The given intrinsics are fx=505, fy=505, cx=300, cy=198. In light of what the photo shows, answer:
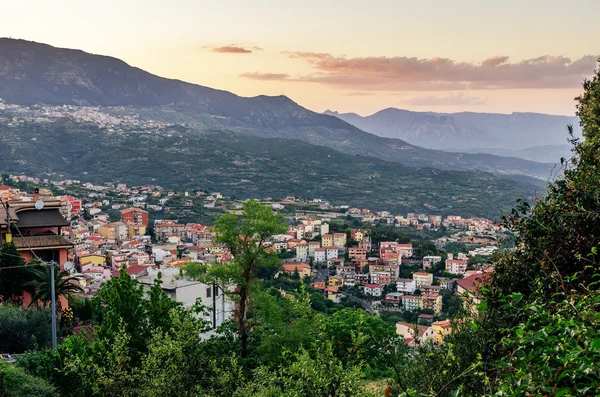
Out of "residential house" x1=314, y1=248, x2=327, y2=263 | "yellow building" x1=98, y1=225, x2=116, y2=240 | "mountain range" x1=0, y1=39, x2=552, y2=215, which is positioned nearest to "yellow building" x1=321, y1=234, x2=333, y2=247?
"residential house" x1=314, y1=248, x2=327, y2=263

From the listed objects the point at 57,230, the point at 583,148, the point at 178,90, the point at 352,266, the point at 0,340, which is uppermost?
the point at 178,90

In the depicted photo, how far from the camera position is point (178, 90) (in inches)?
7756

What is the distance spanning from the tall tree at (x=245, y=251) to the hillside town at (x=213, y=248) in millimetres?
585

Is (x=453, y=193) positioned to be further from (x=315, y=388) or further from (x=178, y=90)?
(x=178, y=90)

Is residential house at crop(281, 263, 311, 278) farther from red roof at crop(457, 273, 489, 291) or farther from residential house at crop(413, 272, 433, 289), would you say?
red roof at crop(457, 273, 489, 291)

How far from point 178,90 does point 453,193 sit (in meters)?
135

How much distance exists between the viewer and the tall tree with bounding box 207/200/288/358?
1020 cm

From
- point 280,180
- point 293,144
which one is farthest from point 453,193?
point 293,144

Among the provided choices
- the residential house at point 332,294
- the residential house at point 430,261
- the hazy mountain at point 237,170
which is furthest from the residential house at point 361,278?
the hazy mountain at point 237,170

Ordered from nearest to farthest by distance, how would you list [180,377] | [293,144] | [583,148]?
1. [180,377]
2. [583,148]
3. [293,144]

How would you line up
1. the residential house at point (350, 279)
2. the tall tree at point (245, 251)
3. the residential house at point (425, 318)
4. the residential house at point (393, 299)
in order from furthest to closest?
the residential house at point (350, 279), the residential house at point (393, 299), the residential house at point (425, 318), the tall tree at point (245, 251)

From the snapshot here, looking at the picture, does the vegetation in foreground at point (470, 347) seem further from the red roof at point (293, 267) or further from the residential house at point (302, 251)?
the residential house at point (302, 251)

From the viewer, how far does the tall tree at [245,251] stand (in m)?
10.2

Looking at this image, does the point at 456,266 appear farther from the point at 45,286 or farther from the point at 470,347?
the point at 470,347
